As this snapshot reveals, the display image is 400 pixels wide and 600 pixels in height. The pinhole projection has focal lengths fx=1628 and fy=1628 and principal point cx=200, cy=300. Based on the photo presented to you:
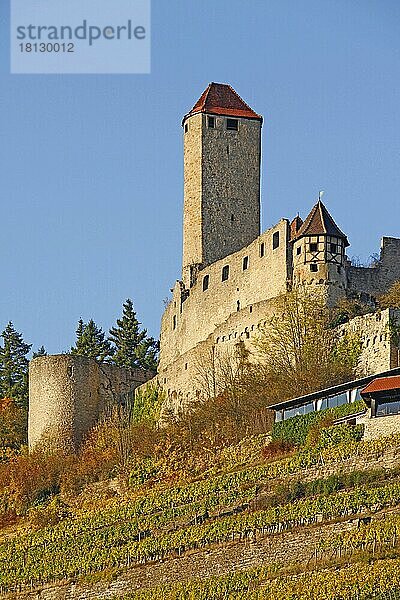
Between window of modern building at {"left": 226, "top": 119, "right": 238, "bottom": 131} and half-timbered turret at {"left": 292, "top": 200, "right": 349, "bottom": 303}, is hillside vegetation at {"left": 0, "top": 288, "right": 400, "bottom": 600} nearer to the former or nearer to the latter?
half-timbered turret at {"left": 292, "top": 200, "right": 349, "bottom": 303}

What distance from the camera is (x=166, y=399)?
2264 inches

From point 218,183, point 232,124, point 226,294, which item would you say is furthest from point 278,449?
point 232,124

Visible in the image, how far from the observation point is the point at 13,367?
7275cm

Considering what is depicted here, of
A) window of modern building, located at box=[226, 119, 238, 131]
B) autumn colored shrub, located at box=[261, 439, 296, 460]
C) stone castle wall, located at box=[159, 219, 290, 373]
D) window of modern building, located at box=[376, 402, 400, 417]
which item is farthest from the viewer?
window of modern building, located at box=[226, 119, 238, 131]

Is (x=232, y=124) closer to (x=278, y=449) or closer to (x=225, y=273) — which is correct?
(x=225, y=273)

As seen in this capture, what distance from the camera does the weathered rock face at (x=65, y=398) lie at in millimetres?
57062

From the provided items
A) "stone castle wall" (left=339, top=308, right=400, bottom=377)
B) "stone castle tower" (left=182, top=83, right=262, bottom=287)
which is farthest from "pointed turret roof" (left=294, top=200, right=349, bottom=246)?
"stone castle tower" (left=182, top=83, right=262, bottom=287)

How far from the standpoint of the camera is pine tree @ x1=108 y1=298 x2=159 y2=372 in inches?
2869

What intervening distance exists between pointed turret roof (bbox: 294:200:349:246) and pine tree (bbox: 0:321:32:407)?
18857 millimetres

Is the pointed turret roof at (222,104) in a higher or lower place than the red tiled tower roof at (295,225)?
higher

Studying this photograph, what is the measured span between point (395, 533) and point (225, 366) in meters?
20.3

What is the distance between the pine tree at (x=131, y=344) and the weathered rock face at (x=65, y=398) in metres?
13.0

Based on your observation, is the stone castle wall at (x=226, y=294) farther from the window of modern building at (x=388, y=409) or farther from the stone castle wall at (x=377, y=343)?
the window of modern building at (x=388, y=409)

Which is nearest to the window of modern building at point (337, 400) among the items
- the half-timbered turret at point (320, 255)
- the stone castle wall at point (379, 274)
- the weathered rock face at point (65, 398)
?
the half-timbered turret at point (320, 255)
